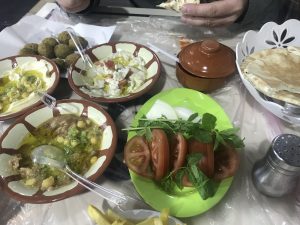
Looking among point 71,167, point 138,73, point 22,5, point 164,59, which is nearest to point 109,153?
point 71,167

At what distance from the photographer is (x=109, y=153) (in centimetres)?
81

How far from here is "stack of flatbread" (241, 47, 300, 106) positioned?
0.86m

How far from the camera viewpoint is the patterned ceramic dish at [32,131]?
0.73 m

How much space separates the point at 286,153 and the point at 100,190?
1.58ft

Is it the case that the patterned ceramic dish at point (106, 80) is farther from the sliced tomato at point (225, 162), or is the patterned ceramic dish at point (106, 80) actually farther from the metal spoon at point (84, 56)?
the sliced tomato at point (225, 162)

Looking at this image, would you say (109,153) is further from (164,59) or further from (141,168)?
(164,59)

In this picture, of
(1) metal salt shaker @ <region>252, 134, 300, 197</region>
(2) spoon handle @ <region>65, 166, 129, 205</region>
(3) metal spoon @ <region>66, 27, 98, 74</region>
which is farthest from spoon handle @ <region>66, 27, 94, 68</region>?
(1) metal salt shaker @ <region>252, 134, 300, 197</region>

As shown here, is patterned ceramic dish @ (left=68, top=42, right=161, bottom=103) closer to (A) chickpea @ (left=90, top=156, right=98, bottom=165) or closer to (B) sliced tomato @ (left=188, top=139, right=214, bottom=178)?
(A) chickpea @ (left=90, top=156, right=98, bottom=165)

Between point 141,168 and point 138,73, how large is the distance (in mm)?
494

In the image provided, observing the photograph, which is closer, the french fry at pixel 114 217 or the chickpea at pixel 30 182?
the french fry at pixel 114 217

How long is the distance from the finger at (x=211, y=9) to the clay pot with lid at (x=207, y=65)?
211mm

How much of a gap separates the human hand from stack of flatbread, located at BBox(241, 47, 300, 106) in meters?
0.29

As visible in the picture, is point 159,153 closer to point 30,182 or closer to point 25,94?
point 30,182

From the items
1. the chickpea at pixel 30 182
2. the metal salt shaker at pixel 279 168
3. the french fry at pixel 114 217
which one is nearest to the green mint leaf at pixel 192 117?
the metal salt shaker at pixel 279 168
